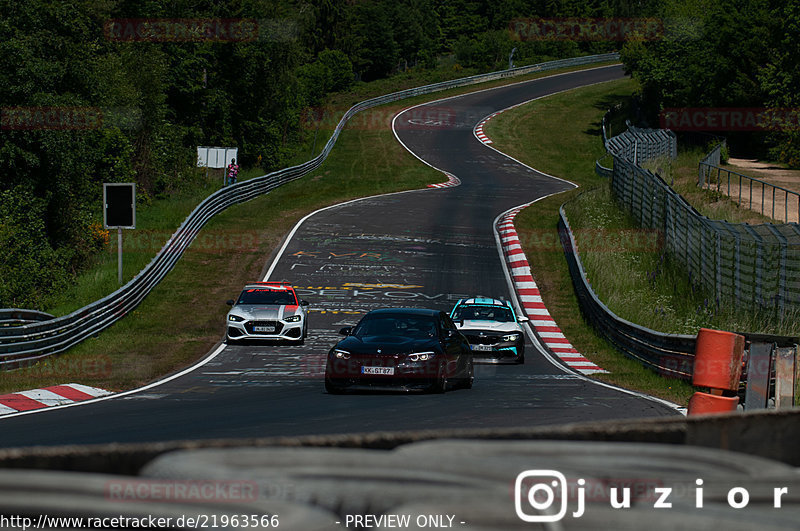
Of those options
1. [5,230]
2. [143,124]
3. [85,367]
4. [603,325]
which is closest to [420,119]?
[143,124]

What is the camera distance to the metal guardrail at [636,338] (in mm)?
17875

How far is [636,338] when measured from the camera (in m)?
21.7

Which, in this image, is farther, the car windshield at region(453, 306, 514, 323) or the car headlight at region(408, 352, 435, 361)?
the car windshield at region(453, 306, 514, 323)

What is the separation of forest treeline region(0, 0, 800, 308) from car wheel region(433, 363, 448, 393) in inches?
814

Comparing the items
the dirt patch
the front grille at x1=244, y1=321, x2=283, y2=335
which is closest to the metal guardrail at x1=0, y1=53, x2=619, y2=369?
the front grille at x1=244, y1=321, x2=283, y2=335

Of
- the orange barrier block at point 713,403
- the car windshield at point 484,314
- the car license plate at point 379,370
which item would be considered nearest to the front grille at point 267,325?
the car windshield at point 484,314

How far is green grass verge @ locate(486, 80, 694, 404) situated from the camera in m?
21.5

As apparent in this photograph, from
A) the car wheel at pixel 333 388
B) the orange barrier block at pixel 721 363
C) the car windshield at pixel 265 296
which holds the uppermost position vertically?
the orange barrier block at pixel 721 363

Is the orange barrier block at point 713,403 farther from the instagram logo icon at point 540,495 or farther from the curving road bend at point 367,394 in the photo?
the instagram logo icon at point 540,495

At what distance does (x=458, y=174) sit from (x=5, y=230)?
32261 mm

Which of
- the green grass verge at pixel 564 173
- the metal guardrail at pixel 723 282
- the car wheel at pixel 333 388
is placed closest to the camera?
the metal guardrail at pixel 723 282

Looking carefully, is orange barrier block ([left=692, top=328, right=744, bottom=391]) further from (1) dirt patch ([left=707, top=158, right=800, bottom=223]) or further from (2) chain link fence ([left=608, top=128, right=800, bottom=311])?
(1) dirt patch ([left=707, top=158, right=800, bottom=223])

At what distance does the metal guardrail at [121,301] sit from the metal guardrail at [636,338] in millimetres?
13073

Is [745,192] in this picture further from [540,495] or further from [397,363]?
[540,495]
